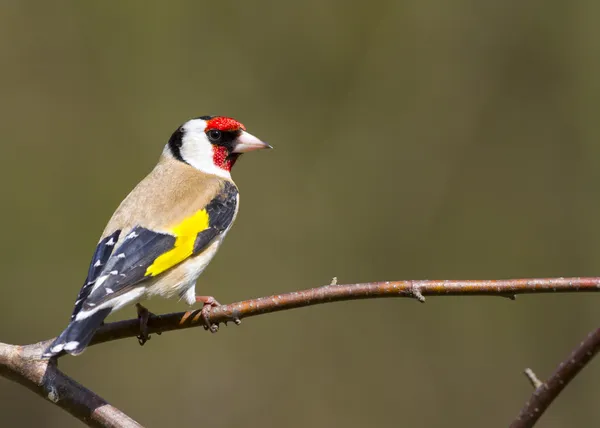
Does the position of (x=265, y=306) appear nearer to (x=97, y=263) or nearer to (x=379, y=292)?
(x=379, y=292)

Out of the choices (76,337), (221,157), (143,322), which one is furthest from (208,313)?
(221,157)

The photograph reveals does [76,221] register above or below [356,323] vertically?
below

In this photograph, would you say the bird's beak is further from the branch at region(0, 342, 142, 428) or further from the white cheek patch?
the branch at region(0, 342, 142, 428)

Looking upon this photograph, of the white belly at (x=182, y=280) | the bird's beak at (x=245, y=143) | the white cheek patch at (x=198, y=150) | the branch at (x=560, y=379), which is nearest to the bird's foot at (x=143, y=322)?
the white belly at (x=182, y=280)

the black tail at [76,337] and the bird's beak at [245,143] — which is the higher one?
the bird's beak at [245,143]

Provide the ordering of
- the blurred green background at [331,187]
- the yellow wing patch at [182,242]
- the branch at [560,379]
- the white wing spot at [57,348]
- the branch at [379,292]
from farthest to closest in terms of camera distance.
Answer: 1. the blurred green background at [331,187]
2. the yellow wing patch at [182,242]
3. the white wing spot at [57,348]
4. the branch at [379,292]
5. the branch at [560,379]

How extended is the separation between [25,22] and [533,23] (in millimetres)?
5008

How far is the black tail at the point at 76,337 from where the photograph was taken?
3.17 meters

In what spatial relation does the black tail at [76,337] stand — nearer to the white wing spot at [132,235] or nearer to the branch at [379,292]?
the branch at [379,292]

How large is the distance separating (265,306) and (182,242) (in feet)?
3.36

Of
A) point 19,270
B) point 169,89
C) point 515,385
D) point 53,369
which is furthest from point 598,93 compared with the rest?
point 53,369

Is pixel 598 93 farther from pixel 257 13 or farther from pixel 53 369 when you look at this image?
pixel 53 369

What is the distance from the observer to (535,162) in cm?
805

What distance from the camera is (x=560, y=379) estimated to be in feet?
7.63
